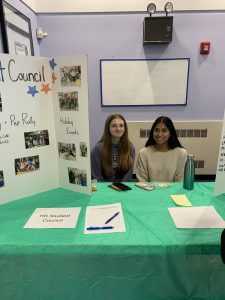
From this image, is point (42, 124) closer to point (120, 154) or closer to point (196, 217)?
point (120, 154)

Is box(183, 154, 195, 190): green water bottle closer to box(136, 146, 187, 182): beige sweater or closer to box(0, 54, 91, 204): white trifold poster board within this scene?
box(136, 146, 187, 182): beige sweater

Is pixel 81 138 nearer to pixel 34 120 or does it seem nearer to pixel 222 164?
pixel 34 120

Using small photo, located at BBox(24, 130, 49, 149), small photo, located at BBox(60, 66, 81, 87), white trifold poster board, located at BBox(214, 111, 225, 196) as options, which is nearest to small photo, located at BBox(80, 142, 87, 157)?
small photo, located at BBox(24, 130, 49, 149)

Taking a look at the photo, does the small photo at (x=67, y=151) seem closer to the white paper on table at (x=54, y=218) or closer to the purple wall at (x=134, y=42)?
the white paper on table at (x=54, y=218)

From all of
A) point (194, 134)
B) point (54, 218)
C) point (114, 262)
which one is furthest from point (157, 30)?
point (114, 262)

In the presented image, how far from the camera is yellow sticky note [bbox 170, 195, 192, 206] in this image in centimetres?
117

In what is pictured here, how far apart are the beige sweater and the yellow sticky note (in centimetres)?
47

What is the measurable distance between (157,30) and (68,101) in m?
1.99

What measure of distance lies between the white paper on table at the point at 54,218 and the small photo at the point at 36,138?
1.17ft

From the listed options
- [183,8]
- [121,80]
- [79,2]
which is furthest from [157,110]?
[79,2]

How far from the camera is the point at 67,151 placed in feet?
4.26

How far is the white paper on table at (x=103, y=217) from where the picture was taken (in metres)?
0.96

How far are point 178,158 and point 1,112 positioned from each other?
49.2 inches

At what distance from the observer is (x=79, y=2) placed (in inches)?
105
